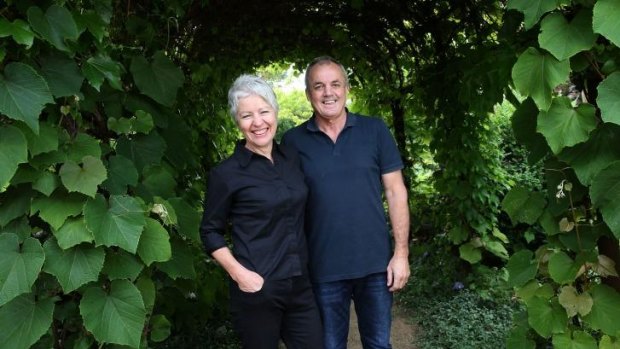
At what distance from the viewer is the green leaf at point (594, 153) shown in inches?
60.3

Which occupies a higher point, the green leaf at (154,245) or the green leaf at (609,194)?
the green leaf at (609,194)

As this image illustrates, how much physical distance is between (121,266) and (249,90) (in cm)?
70

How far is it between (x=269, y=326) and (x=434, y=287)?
8.82 feet

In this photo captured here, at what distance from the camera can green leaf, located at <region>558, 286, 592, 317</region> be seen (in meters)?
1.71

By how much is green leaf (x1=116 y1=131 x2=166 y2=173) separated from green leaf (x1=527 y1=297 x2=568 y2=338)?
133 centimetres

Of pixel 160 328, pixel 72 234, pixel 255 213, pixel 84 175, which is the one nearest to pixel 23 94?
pixel 84 175

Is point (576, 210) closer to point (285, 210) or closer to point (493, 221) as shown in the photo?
point (285, 210)

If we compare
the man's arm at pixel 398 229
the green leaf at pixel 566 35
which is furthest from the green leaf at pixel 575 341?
the green leaf at pixel 566 35

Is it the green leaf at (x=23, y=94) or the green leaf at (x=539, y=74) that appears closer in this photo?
the green leaf at (x=23, y=94)

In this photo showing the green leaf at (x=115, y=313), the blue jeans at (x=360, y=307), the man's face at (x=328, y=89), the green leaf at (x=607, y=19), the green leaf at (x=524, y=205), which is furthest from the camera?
the blue jeans at (x=360, y=307)

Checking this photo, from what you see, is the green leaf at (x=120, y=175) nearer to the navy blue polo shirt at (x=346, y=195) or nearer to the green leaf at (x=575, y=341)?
the navy blue polo shirt at (x=346, y=195)

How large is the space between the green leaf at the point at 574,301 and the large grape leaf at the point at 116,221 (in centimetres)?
128

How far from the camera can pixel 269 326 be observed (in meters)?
1.96

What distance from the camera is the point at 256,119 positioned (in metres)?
1.91
